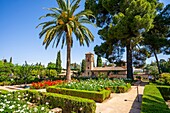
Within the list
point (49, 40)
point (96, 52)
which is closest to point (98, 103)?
point (49, 40)

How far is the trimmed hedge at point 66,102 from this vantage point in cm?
730

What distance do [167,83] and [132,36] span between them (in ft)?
21.6

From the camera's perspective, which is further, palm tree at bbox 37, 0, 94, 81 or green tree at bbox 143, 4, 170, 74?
green tree at bbox 143, 4, 170, 74

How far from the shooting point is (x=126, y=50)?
25062 millimetres

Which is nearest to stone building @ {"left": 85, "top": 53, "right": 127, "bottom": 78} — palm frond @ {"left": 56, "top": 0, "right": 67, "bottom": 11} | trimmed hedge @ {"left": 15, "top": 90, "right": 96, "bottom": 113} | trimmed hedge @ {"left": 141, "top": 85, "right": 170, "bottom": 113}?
palm frond @ {"left": 56, "top": 0, "right": 67, "bottom": 11}

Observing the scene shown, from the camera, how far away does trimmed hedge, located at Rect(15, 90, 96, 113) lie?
288 inches

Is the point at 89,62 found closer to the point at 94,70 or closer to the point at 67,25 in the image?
the point at 94,70

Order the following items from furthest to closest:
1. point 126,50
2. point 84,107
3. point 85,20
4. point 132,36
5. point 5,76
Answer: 1. point 126,50
2. point 5,76
3. point 132,36
4. point 85,20
5. point 84,107

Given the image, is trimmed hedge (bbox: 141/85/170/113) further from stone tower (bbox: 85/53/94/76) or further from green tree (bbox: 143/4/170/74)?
stone tower (bbox: 85/53/94/76)

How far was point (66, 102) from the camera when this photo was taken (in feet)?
26.1

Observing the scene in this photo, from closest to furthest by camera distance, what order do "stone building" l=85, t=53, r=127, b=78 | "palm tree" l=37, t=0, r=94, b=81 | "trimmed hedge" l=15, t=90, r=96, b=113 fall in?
"trimmed hedge" l=15, t=90, r=96, b=113
"palm tree" l=37, t=0, r=94, b=81
"stone building" l=85, t=53, r=127, b=78

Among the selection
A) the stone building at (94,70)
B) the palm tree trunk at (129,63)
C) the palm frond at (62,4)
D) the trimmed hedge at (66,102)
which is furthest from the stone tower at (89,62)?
the trimmed hedge at (66,102)

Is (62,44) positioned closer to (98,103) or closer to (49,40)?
(49,40)

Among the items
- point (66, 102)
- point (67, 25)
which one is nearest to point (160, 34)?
point (67, 25)
